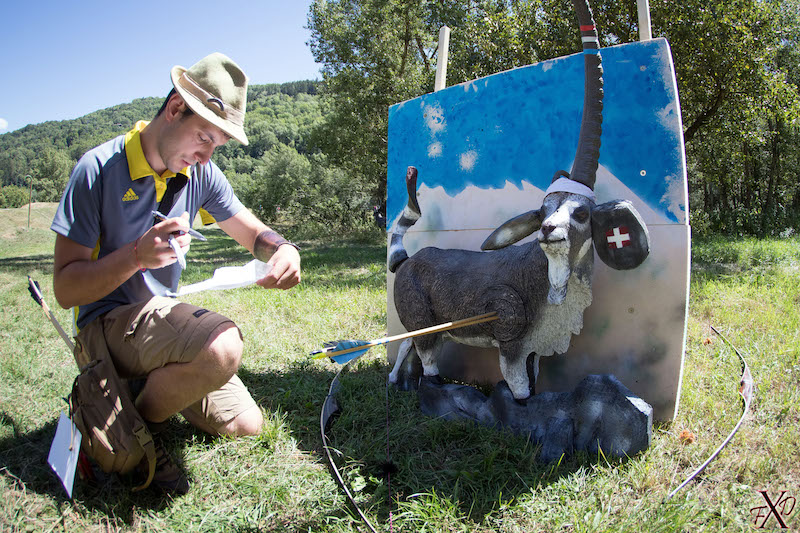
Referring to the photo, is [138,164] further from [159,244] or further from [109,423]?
[109,423]

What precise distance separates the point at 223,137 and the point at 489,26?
7771mm

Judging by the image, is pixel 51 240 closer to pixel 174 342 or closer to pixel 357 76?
pixel 357 76

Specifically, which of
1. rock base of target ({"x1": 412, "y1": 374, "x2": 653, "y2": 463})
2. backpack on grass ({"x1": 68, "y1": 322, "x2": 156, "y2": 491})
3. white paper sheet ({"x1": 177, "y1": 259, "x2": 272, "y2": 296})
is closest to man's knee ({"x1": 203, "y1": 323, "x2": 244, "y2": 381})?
white paper sheet ({"x1": 177, "y1": 259, "x2": 272, "y2": 296})

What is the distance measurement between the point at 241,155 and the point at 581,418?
220ft

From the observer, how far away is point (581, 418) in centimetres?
225

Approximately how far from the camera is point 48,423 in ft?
8.80

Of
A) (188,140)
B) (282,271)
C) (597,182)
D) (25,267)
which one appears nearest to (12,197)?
(25,267)

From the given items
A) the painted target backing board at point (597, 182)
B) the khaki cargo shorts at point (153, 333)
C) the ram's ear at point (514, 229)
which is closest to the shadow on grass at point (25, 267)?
the khaki cargo shorts at point (153, 333)

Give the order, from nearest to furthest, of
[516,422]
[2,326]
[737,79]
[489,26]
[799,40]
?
[516,422]
[2,326]
[737,79]
[489,26]
[799,40]

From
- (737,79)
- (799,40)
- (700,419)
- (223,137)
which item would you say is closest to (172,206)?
(223,137)

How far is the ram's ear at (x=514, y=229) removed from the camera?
243 centimetres

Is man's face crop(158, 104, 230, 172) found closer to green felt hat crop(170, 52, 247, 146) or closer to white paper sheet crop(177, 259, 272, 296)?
green felt hat crop(170, 52, 247, 146)

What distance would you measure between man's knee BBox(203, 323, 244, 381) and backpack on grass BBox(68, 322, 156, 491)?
0.40 m

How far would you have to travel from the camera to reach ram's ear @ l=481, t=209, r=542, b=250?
7.98 feet
